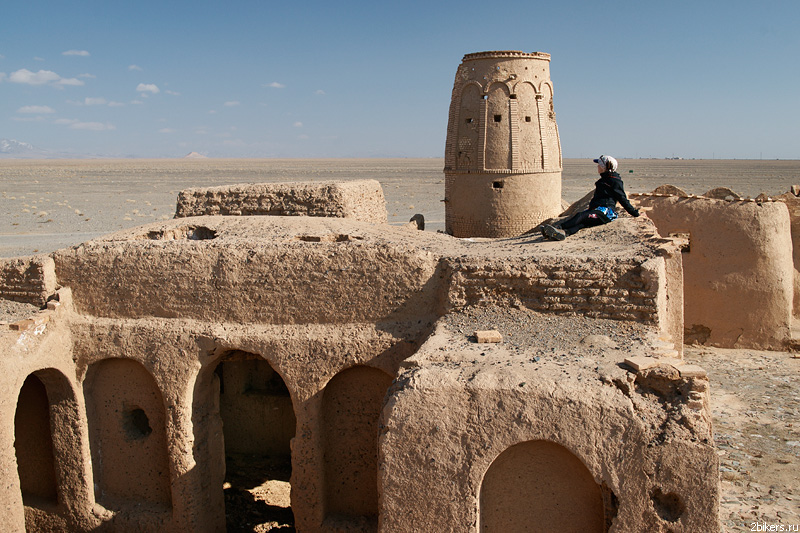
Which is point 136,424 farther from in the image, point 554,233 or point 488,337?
point 554,233

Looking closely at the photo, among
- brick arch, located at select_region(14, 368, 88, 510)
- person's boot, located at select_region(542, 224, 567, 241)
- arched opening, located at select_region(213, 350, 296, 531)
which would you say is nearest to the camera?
brick arch, located at select_region(14, 368, 88, 510)

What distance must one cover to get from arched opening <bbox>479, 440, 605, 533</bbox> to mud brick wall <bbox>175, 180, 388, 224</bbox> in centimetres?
532

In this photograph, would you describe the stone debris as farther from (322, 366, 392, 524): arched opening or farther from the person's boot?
the person's boot

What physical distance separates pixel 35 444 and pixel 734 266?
37.8 ft

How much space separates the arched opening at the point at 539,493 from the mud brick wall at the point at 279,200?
532cm

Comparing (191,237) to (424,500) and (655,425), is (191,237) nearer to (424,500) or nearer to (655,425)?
(424,500)

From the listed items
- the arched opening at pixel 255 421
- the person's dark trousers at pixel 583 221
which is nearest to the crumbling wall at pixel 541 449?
the person's dark trousers at pixel 583 221

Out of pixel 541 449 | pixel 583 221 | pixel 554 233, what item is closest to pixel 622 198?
pixel 583 221

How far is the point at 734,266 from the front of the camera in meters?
12.0

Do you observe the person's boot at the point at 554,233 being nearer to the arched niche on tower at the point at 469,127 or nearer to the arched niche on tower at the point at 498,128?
the arched niche on tower at the point at 498,128

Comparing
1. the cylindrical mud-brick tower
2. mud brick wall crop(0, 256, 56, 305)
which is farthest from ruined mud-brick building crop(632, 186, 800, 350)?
mud brick wall crop(0, 256, 56, 305)

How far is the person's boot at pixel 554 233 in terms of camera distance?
7.84 meters

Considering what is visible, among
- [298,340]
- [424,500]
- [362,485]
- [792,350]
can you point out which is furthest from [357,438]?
[792,350]

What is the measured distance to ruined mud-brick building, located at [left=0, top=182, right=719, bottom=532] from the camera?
16.3 ft
